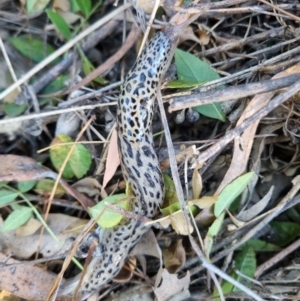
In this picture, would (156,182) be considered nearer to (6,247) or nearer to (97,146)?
(97,146)

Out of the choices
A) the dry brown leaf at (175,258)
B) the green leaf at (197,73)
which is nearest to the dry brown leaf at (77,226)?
the dry brown leaf at (175,258)

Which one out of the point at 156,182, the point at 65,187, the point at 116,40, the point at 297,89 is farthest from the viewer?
the point at 116,40

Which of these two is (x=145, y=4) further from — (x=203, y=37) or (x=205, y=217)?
(x=205, y=217)

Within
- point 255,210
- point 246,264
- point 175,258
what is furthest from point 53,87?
point 246,264

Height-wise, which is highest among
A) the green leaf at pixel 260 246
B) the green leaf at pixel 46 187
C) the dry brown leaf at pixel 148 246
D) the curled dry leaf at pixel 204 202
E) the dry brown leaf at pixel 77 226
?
the green leaf at pixel 46 187

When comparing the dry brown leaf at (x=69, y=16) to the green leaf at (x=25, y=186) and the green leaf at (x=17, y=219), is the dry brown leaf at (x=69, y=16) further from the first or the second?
the green leaf at (x=17, y=219)

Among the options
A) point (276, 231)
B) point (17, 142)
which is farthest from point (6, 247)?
point (276, 231)

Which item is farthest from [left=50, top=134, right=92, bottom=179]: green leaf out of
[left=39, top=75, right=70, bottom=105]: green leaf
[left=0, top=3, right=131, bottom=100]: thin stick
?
[left=0, top=3, right=131, bottom=100]: thin stick
